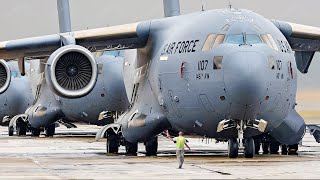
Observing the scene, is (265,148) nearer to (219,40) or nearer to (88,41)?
(219,40)

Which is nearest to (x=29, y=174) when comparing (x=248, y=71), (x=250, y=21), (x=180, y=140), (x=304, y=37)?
(x=180, y=140)

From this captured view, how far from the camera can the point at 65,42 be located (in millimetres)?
27359

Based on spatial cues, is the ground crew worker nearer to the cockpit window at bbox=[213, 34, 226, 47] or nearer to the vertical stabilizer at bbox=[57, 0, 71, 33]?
the cockpit window at bbox=[213, 34, 226, 47]

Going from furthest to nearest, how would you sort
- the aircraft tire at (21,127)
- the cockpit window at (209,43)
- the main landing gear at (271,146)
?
the aircraft tire at (21,127)
the main landing gear at (271,146)
the cockpit window at (209,43)

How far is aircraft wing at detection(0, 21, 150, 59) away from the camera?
27.1m

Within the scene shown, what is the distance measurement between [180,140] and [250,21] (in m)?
5.00

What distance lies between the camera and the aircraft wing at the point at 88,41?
27125mm

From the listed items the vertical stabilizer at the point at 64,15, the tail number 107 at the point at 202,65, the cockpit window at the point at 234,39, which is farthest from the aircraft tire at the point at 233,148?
the vertical stabilizer at the point at 64,15

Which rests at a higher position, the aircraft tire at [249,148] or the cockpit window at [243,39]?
the cockpit window at [243,39]

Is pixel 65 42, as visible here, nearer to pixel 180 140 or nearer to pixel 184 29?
pixel 184 29

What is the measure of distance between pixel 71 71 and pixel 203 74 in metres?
4.64

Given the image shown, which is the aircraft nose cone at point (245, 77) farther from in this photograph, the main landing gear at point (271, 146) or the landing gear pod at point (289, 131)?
the main landing gear at point (271, 146)

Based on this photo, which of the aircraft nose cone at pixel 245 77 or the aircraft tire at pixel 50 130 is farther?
the aircraft tire at pixel 50 130

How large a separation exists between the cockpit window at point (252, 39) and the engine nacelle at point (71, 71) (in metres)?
4.86
